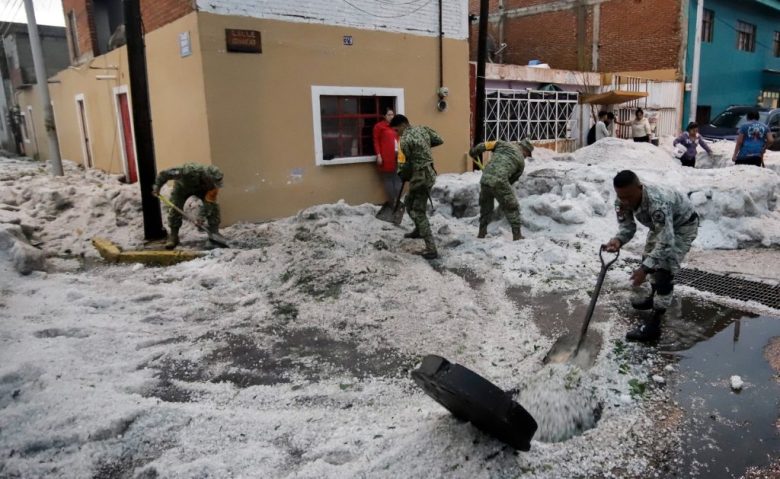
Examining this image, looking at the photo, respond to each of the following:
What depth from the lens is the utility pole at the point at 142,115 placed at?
22.2 feet

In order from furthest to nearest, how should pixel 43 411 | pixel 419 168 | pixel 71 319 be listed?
pixel 419 168, pixel 71 319, pixel 43 411

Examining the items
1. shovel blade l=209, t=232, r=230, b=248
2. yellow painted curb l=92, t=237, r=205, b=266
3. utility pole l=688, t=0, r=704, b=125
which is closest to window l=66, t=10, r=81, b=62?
yellow painted curb l=92, t=237, r=205, b=266

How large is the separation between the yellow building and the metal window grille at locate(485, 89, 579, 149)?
3108 millimetres

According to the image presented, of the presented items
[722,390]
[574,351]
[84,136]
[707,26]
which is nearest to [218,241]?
[574,351]

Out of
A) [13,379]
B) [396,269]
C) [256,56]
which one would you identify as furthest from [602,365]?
[256,56]

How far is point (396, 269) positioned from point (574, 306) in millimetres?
1884

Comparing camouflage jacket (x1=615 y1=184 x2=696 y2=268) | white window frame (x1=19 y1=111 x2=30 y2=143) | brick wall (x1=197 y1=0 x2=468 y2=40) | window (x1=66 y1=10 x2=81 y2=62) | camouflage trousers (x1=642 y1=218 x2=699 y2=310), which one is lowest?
camouflage trousers (x1=642 y1=218 x2=699 y2=310)

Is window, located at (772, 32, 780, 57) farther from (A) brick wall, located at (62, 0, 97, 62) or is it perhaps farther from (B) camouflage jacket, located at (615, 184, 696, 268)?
(A) brick wall, located at (62, 0, 97, 62)

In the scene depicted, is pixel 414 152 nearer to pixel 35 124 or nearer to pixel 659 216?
pixel 659 216

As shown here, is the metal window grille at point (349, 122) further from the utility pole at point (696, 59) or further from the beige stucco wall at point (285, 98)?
the utility pole at point (696, 59)

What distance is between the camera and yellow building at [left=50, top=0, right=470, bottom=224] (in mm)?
7816

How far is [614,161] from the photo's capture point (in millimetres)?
10531

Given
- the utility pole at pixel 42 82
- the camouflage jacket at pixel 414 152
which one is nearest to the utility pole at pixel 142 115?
the camouflage jacket at pixel 414 152

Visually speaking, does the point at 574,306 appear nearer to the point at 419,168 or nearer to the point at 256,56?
the point at 419,168
